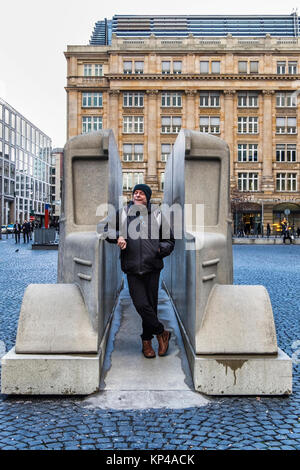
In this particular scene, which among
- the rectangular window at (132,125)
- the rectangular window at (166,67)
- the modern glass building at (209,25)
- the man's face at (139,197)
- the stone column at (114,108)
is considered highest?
the modern glass building at (209,25)

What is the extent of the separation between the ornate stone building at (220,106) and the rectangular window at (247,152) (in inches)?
4.3

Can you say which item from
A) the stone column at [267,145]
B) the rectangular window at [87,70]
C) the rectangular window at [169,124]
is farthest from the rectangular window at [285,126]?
the rectangular window at [87,70]

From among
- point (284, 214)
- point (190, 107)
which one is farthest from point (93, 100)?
point (284, 214)

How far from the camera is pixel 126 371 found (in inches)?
166

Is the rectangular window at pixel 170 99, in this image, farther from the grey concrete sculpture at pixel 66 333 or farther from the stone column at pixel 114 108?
the grey concrete sculpture at pixel 66 333

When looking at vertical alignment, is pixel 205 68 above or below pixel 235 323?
above

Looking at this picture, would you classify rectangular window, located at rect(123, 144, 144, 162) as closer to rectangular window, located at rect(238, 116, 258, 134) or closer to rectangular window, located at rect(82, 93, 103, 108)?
rectangular window, located at rect(82, 93, 103, 108)

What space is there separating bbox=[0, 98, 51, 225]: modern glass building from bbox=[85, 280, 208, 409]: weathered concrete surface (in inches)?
2852

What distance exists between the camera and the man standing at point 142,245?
440 cm

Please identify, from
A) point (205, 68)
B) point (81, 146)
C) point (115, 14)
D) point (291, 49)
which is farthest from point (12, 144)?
point (81, 146)

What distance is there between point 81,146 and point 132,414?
2.66 meters

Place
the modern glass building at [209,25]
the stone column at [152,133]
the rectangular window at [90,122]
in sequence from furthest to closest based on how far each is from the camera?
the modern glass building at [209,25], the rectangular window at [90,122], the stone column at [152,133]

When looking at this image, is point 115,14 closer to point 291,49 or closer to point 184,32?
point 184,32
